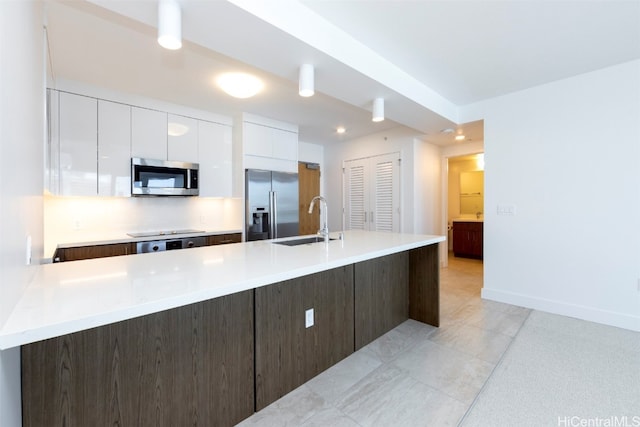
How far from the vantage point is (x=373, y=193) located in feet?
16.8

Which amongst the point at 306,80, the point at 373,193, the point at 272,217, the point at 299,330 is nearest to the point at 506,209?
the point at 373,193

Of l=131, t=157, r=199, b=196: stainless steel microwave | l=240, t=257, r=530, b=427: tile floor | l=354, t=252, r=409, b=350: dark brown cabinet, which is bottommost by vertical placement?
l=240, t=257, r=530, b=427: tile floor

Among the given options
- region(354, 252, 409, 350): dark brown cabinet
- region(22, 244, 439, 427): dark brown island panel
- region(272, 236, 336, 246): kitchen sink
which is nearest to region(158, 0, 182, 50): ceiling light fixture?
region(22, 244, 439, 427): dark brown island panel

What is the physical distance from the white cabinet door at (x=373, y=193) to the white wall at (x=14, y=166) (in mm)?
4366

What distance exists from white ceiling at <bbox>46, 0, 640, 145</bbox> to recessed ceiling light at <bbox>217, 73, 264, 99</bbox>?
0.29 ft

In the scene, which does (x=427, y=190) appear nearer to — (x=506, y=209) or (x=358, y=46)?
(x=506, y=209)

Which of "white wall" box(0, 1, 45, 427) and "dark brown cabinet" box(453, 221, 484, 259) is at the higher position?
"white wall" box(0, 1, 45, 427)

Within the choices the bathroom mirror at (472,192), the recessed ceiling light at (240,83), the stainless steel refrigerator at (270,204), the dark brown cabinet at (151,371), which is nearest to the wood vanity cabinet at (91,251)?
the stainless steel refrigerator at (270,204)

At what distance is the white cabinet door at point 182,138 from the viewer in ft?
11.6

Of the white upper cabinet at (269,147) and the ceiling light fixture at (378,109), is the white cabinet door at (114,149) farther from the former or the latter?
the ceiling light fixture at (378,109)

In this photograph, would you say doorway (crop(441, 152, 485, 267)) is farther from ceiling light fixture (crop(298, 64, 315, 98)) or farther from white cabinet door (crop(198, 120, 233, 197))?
ceiling light fixture (crop(298, 64, 315, 98))

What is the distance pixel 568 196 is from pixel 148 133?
185 inches

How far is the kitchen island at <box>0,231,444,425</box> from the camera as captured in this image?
995mm

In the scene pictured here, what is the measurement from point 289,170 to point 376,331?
2784 millimetres
